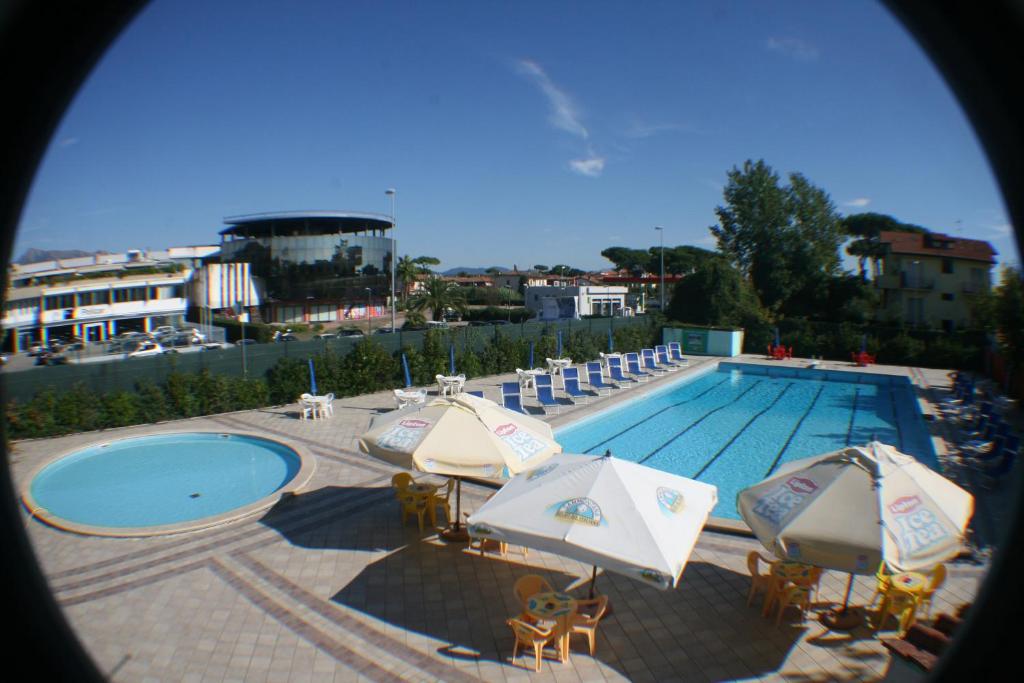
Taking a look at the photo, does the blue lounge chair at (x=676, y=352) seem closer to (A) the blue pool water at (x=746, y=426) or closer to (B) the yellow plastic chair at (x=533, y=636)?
(A) the blue pool water at (x=746, y=426)

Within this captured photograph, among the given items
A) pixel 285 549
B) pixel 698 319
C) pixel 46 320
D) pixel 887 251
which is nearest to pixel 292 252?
pixel 46 320

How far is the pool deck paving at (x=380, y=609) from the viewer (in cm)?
504

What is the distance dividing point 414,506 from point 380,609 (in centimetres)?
210

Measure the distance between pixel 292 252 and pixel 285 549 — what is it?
5920 centimetres

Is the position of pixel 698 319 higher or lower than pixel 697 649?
higher

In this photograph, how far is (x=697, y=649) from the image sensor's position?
5.36 m

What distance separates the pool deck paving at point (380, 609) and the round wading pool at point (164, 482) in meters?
0.67

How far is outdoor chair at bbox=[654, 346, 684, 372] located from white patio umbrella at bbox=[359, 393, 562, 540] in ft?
52.3

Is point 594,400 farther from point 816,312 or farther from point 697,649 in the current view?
point 816,312

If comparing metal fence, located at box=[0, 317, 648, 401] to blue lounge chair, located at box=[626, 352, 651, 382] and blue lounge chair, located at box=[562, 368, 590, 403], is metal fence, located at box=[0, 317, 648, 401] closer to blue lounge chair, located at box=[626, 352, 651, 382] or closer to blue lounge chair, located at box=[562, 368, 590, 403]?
blue lounge chair, located at box=[562, 368, 590, 403]

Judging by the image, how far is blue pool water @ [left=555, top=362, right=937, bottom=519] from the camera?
12812 millimetres

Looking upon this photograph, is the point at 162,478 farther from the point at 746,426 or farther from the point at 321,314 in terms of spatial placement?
the point at 321,314

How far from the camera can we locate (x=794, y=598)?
6.02 metres

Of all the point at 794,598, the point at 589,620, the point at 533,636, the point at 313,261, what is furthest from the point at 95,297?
the point at 794,598
